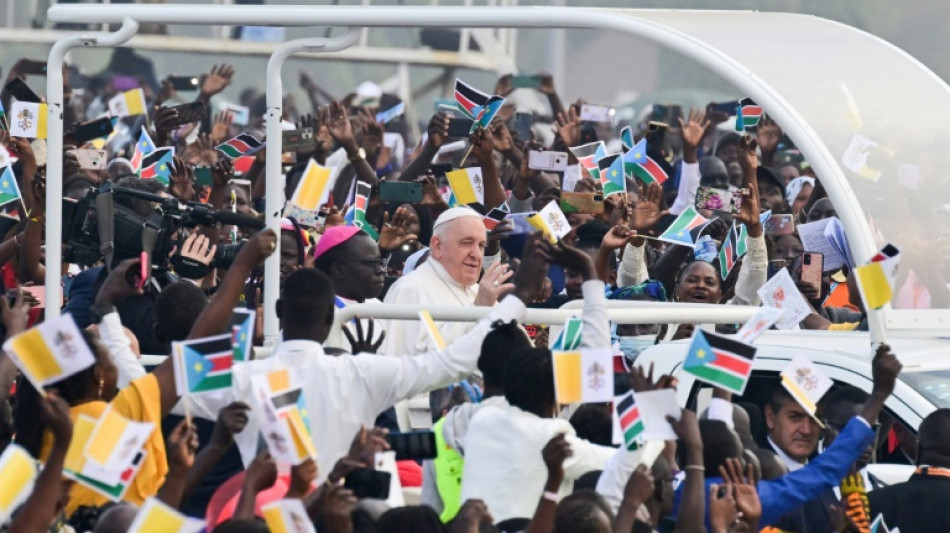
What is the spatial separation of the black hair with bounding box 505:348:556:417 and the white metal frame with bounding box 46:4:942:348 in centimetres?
146

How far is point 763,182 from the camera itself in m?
13.3

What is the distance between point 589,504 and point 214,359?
1222mm

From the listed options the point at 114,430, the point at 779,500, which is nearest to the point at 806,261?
the point at 779,500

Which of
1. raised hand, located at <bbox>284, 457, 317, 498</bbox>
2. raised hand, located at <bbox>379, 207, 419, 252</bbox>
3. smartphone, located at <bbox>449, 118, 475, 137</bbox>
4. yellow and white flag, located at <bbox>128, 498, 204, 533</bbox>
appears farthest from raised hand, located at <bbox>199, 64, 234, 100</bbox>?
yellow and white flag, located at <bbox>128, 498, 204, 533</bbox>

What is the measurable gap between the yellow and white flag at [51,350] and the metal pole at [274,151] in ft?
6.30

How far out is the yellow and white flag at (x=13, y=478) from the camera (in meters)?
5.67

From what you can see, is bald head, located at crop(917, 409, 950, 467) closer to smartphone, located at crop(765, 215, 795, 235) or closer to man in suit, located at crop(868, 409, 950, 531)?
man in suit, located at crop(868, 409, 950, 531)

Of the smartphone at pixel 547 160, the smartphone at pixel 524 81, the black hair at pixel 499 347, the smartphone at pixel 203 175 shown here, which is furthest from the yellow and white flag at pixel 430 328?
the smartphone at pixel 524 81

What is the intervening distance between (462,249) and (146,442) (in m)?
3.00

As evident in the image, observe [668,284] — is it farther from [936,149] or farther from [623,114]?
[623,114]

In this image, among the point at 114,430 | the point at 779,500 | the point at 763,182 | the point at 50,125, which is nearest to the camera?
the point at 114,430

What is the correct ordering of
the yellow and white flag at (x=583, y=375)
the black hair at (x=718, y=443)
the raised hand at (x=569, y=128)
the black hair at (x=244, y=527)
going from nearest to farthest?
the black hair at (x=244, y=527), the yellow and white flag at (x=583, y=375), the black hair at (x=718, y=443), the raised hand at (x=569, y=128)

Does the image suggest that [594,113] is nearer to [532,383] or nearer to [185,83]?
[185,83]

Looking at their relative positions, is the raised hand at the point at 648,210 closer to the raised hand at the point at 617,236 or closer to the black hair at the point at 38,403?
the raised hand at the point at 617,236
